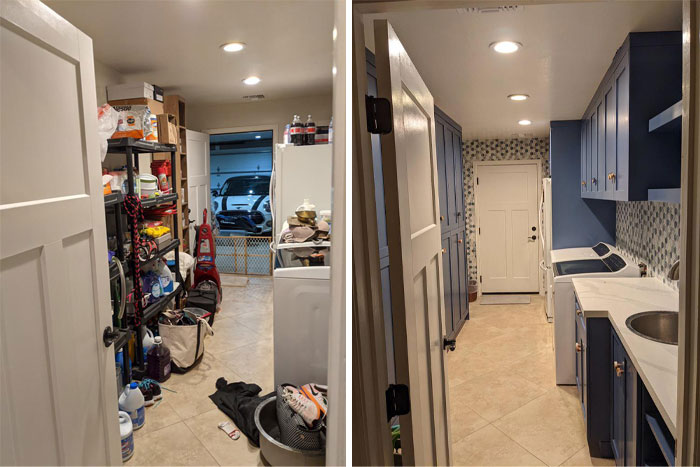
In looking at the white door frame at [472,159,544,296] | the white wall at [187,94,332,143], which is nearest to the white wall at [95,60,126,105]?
the white wall at [187,94,332,143]

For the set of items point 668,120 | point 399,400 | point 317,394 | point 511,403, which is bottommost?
point 511,403

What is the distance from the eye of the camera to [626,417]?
197 centimetres

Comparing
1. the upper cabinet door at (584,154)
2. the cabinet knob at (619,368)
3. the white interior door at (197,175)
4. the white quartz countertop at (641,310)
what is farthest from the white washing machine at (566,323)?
the white interior door at (197,175)

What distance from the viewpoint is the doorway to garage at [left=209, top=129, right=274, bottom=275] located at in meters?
6.00

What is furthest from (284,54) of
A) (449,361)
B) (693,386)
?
(693,386)

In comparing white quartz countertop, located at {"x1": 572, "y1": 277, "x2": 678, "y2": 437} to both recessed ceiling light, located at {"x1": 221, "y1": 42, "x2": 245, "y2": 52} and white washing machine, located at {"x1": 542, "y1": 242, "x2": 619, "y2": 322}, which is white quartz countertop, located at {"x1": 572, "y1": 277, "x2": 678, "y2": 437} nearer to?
white washing machine, located at {"x1": 542, "y1": 242, "x2": 619, "y2": 322}

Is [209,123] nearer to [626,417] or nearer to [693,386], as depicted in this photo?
[626,417]

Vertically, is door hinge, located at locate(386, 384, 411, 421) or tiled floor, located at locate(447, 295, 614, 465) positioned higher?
door hinge, located at locate(386, 384, 411, 421)

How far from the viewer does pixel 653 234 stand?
3.01 m

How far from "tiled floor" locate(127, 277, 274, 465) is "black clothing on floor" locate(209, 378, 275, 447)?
0.04m

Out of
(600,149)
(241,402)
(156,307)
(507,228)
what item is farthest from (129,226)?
(507,228)

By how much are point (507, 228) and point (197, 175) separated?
3.93 metres

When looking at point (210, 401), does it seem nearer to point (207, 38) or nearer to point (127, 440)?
point (127, 440)

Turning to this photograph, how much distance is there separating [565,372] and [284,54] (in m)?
2.97
